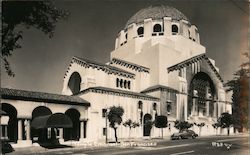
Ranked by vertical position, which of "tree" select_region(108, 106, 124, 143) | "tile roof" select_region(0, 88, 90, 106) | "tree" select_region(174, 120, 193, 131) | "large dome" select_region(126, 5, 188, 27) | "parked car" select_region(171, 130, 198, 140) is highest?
"large dome" select_region(126, 5, 188, 27)

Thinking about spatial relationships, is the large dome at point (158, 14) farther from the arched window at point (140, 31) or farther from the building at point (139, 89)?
the arched window at point (140, 31)

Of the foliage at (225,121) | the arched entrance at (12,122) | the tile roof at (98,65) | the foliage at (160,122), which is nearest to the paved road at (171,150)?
the arched entrance at (12,122)

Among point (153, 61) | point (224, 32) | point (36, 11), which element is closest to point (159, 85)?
point (153, 61)

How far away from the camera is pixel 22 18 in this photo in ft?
42.0

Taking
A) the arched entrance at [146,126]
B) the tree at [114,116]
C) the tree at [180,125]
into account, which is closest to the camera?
the tree at [114,116]

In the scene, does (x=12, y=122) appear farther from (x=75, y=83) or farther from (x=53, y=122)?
(x=75, y=83)

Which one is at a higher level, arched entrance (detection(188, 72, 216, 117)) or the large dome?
the large dome

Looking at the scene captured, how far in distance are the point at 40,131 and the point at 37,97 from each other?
5.48 m

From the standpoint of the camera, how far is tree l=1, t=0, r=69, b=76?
12.4 meters

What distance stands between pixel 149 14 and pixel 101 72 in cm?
2345

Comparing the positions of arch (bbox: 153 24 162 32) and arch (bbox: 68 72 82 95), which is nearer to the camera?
arch (bbox: 68 72 82 95)

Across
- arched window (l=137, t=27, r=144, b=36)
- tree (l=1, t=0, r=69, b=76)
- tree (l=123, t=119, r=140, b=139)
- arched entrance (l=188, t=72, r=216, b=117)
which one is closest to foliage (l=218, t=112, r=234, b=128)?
arched entrance (l=188, t=72, r=216, b=117)

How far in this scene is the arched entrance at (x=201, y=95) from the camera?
5934 centimetres

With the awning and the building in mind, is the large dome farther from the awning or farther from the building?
the awning
